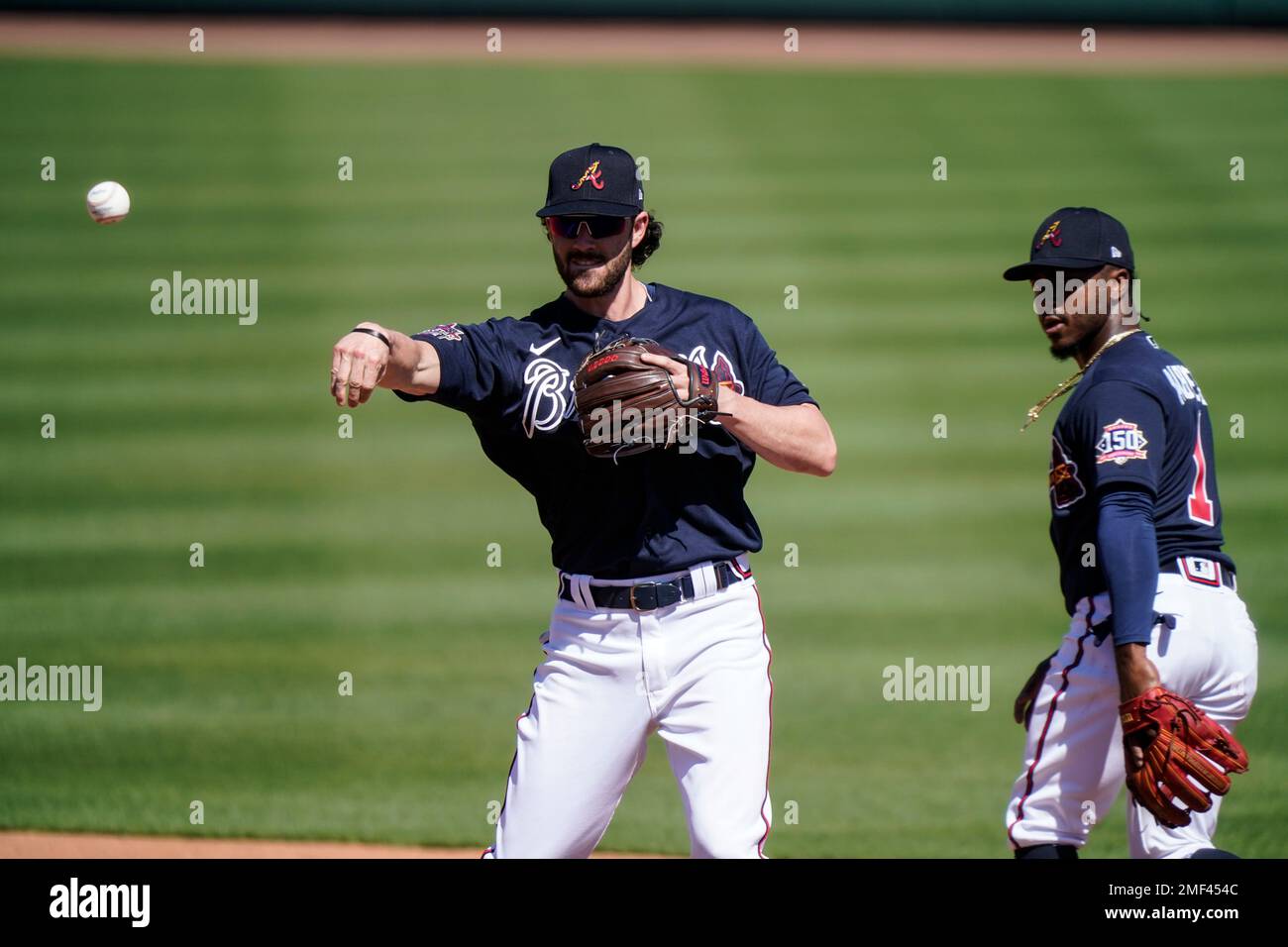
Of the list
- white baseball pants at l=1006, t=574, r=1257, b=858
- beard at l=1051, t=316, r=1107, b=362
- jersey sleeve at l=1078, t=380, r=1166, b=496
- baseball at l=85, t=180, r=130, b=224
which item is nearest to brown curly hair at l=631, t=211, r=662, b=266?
beard at l=1051, t=316, r=1107, b=362

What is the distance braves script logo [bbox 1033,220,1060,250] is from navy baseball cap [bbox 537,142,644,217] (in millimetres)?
1086

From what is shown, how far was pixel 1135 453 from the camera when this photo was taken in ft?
11.6

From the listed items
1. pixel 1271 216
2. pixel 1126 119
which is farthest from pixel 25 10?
pixel 1271 216

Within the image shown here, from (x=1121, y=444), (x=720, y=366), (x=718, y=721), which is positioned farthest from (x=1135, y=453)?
(x=718, y=721)

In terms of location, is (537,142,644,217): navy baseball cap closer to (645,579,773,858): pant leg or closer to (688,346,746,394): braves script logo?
(688,346,746,394): braves script logo

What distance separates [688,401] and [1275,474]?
745 cm

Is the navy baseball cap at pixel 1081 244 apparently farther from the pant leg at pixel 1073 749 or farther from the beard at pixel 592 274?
the beard at pixel 592 274

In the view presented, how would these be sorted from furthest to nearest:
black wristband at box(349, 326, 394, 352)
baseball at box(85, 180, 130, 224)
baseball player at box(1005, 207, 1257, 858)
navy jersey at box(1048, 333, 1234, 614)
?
baseball at box(85, 180, 130, 224)
navy jersey at box(1048, 333, 1234, 614)
baseball player at box(1005, 207, 1257, 858)
black wristband at box(349, 326, 394, 352)

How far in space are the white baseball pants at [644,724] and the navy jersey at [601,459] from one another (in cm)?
9

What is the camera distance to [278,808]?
19.9 ft

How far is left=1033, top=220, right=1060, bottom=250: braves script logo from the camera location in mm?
3886

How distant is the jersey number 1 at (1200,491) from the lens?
3.73m

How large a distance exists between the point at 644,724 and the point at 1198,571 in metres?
1.45

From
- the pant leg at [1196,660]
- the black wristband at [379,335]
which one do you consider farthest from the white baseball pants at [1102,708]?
the black wristband at [379,335]
